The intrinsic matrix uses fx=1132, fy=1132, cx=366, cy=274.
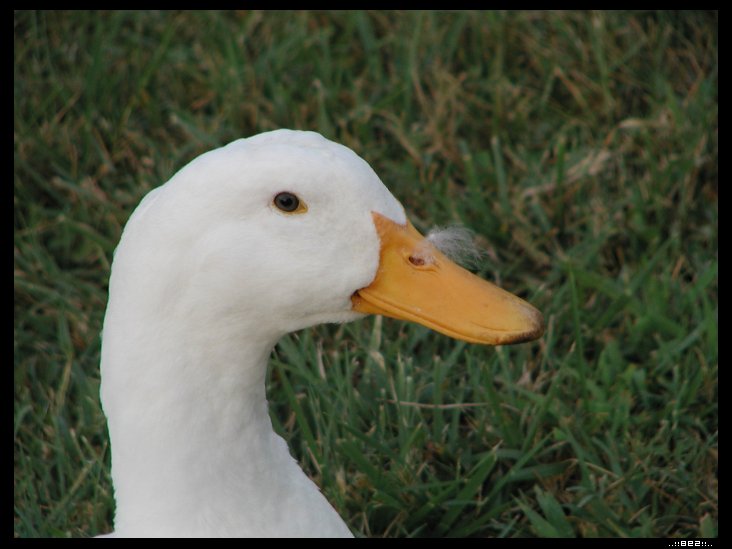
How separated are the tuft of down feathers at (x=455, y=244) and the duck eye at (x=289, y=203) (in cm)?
34

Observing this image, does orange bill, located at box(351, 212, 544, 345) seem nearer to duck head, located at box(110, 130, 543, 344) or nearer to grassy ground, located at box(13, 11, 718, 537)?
duck head, located at box(110, 130, 543, 344)

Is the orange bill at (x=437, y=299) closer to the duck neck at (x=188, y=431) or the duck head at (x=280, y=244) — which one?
the duck head at (x=280, y=244)

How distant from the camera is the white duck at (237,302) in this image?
2180mm

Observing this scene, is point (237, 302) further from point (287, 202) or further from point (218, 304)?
point (287, 202)

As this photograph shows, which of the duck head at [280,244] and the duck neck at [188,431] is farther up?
the duck head at [280,244]

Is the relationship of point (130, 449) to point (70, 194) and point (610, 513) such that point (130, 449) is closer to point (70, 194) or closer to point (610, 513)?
point (610, 513)

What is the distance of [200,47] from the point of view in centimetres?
516

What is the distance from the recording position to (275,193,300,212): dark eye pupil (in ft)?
7.18

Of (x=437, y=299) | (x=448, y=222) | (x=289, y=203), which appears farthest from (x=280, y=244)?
(x=448, y=222)

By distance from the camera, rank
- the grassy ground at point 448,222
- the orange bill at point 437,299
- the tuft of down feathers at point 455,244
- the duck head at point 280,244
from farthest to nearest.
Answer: the grassy ground at point 448,222
the tuft of down feathers at point 455,244
the orange bill at point 437,299
the duck head at point 280,244

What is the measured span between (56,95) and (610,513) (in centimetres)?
298

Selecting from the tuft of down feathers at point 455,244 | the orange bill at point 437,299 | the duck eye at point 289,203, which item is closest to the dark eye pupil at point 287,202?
the duck eye at point 289,203

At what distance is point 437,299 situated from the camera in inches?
92.4
